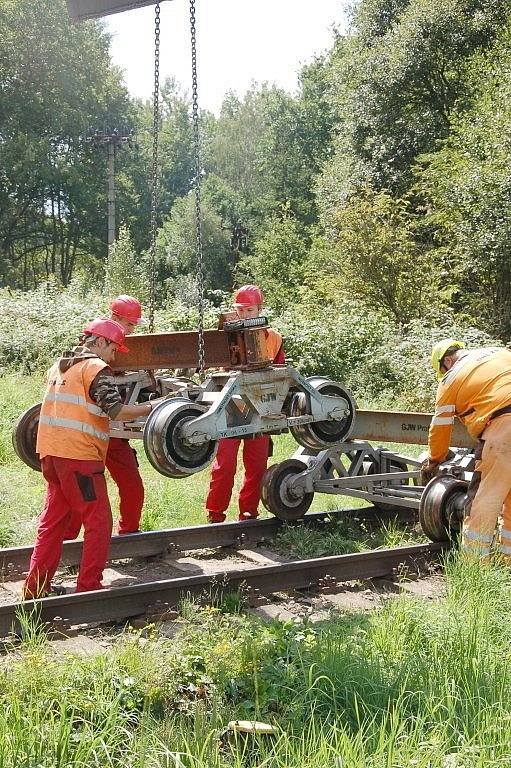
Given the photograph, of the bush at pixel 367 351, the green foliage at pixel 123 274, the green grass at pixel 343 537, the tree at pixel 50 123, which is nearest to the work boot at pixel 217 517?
the green grass at pixel 343 537

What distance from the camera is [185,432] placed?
6.12 metres

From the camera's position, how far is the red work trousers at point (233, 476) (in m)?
8.81

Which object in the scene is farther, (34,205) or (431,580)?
(34,205)

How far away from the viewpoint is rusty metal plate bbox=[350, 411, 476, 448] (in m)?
8.32

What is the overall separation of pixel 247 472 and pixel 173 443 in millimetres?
2904

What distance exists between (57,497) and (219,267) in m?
57.8

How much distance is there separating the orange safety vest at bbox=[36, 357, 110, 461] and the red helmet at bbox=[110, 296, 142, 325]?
138 centimetres

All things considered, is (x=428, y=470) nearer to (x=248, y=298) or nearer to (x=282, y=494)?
(x=282, y=494)

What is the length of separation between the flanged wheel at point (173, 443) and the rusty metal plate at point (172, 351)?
0.79 m

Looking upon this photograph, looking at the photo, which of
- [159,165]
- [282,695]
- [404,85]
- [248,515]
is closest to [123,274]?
[404,85]

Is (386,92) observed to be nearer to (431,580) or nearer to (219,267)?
(431,580)

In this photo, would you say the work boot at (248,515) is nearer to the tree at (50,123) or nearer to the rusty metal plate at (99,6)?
the rusty metal plate at (99,6)

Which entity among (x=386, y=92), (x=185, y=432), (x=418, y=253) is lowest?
(x=185, y=432)

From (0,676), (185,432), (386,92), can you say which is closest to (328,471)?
(185,432)
